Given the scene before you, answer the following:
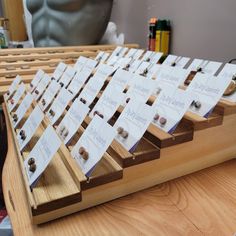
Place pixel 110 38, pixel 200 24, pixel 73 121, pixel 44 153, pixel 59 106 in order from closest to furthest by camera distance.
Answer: pixel 44 153 < pixel 73 121 < pixel 59 106 < pixel 200 24 < pixel 110 38

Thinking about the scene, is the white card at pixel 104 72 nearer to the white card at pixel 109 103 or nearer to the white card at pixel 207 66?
the white card at pixel 109 103

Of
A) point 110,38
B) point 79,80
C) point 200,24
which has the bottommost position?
point 110,38

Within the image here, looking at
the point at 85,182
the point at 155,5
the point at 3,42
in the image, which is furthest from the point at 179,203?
the point at 3,42

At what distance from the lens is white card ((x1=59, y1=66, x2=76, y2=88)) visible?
97 centimetres

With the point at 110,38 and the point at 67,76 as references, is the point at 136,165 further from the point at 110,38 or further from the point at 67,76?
the point at 110,38

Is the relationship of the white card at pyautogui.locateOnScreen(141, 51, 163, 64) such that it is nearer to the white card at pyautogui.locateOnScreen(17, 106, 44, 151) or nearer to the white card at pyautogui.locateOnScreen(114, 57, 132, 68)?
the white card at pyautogui.locateOnScreen(114, 57, 132, 68)

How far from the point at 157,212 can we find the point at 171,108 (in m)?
0.21

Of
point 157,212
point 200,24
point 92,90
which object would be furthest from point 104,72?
point 200,24

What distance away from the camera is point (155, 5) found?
172 centimetres

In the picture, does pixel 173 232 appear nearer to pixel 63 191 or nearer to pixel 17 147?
pixel 63 191

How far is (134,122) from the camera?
539 millimetres

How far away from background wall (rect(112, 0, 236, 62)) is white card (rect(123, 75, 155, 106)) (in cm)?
69

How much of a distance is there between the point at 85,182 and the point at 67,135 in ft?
0.55

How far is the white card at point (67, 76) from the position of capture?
3.18 feet
